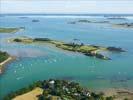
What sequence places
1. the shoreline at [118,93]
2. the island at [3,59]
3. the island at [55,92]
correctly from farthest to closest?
the island at [3,59]
the shoreline at [118,93]
the island at [55,92]

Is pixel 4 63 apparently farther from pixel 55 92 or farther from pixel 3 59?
pixel 55 92

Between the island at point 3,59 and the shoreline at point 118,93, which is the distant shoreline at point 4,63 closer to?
the island at point 3,59

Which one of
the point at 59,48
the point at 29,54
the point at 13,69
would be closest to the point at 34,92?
the point at 13,69

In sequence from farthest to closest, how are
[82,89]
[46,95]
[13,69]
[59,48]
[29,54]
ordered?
[59,48] < [29,54] < [13,69] < [82,89] < [46,95]

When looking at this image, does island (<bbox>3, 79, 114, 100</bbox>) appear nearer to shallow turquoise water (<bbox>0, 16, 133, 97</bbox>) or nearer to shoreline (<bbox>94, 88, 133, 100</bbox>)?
shoreline (<bbox>94, 88, 133, 100</bbox>)

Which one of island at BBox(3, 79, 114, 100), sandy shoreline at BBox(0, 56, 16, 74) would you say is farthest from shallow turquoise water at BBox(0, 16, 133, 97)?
island at BBox(3, 79, 114, 100)

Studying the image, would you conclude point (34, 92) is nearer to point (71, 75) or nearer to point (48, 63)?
point (71, 75)

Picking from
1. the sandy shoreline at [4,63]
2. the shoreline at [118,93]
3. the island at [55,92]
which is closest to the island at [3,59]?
the sandy shoreline at [4,63]

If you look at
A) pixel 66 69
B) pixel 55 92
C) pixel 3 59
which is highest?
pixel 55 92

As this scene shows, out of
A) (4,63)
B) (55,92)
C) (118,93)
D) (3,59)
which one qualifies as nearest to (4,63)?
(4,63)
